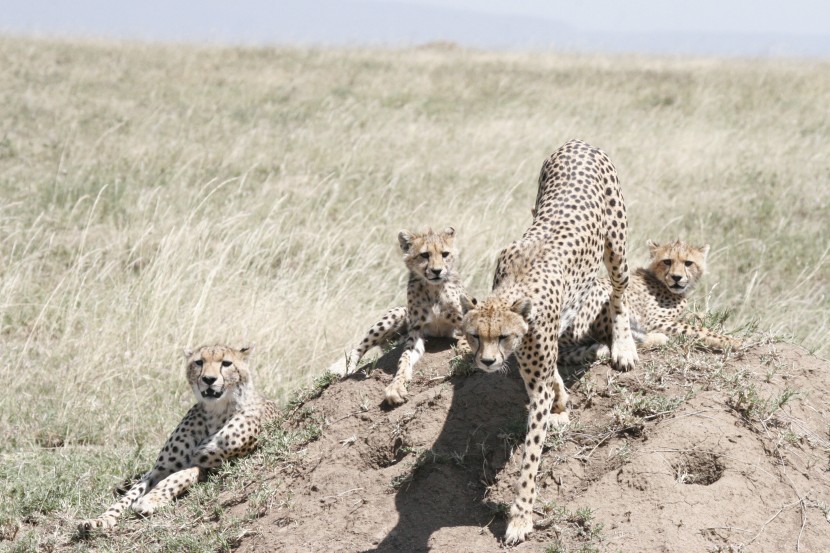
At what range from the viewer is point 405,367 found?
479 centimetres

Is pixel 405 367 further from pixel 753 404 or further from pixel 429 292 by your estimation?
pixel 753 404

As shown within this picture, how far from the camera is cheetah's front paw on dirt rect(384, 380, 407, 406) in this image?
181 inches

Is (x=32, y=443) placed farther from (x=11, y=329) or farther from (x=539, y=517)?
(x=539, y=517)

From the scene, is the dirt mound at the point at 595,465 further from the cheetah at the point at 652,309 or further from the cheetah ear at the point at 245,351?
the cheetah ear at the point at 245,351

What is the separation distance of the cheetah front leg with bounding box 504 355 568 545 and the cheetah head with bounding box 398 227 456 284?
1.23m

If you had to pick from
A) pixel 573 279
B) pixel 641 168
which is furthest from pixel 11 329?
pixel 641 168

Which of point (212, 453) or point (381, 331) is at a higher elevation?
point (381, 331)

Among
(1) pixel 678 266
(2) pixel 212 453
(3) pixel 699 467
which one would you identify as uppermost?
(1) pixel 678 266

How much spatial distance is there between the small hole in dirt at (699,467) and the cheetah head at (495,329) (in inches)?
34.6

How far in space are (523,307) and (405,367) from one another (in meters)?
1.24

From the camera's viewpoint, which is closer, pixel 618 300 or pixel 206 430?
pixel 618 300

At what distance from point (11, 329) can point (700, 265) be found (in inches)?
186

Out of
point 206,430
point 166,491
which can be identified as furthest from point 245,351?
point 166,491

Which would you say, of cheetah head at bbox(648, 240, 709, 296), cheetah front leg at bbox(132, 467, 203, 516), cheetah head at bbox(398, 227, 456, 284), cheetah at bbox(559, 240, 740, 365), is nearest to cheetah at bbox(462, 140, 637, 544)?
cheetah at bbox(559, 240, 740, 365)
